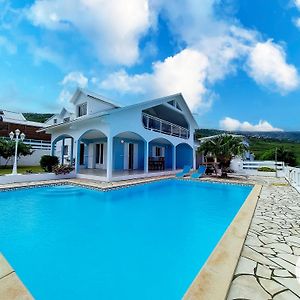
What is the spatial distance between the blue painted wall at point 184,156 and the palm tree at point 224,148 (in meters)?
7.11

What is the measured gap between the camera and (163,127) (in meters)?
19.3

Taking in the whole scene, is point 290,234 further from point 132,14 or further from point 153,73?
point 153,73

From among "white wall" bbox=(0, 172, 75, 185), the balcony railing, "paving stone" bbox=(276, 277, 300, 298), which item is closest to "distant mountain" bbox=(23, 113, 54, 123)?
the balcony railing

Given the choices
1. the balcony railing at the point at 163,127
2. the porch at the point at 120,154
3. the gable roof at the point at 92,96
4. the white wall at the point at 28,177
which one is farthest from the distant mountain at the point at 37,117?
the white wall at the point at 28,177

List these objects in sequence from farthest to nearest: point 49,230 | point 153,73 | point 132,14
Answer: point 153,73 → point 132,14 → point 49,230

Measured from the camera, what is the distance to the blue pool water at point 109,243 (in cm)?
336

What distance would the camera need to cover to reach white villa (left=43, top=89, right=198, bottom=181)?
45.6 ft

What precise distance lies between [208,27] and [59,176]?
14114 mm

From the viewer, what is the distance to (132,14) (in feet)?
A: 34.9

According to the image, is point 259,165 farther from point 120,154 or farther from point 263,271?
point 263,271

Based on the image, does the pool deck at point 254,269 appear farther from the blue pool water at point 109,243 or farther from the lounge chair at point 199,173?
the lounge chair at point 199,173

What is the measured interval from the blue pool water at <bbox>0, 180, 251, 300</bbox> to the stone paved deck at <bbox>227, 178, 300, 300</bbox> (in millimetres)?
919

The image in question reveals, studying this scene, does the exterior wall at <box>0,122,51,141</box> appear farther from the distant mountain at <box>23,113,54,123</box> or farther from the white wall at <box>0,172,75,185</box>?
the distant mountain at <box>23,113,54,123</box>

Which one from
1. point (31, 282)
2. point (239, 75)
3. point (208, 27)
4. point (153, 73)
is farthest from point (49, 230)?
point (239, 75)
